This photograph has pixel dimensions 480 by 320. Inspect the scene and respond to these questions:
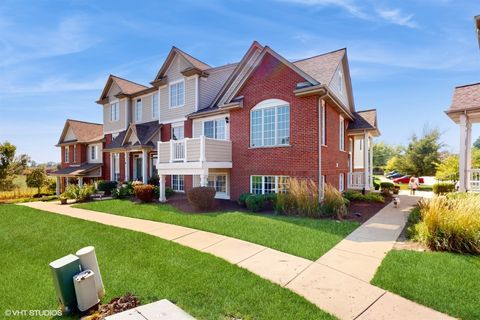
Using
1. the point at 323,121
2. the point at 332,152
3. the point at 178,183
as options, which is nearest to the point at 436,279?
the point at 323,121

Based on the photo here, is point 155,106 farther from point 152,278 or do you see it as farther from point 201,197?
point 152,278

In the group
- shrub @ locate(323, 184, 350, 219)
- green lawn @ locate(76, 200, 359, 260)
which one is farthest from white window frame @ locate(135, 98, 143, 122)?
shrub @ locate(323, 184, 350, 219)

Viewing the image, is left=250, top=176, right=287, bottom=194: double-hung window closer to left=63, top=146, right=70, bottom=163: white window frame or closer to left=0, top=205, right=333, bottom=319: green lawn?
left=0, top=205, right=333, bottom=319: green lawn

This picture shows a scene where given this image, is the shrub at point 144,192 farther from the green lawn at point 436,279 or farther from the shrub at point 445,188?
the shrub at point 445,188

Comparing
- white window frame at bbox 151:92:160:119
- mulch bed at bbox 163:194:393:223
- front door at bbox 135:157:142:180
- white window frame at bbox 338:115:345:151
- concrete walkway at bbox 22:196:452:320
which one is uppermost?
white window frame at bbox 151:92:160:119

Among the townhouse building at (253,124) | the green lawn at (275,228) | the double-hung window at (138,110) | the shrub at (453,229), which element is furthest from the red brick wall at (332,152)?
the double-hung window at (138,110)

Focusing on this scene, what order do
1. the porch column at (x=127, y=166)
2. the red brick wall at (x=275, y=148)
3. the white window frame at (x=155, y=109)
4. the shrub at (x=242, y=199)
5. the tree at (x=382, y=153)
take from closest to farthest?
the red brick wall at (x=275, y=148) → the shrub at (x=242, y=199) → the white window frame at (x=155, y=109) → the porch column at (x=127, y=166) → the tree at (x=382, y=153)

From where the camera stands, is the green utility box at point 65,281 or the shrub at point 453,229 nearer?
the green utility box at point 65,281

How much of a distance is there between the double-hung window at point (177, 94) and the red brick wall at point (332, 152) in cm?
1010

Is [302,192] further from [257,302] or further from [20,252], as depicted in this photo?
[20,252]

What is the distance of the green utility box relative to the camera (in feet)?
11.5

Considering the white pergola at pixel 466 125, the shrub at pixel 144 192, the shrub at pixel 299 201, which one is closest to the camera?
the shrub at pixel 299 201

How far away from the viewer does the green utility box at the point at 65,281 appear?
3504 millimetres

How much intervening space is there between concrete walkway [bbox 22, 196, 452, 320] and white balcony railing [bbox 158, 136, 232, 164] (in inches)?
189
